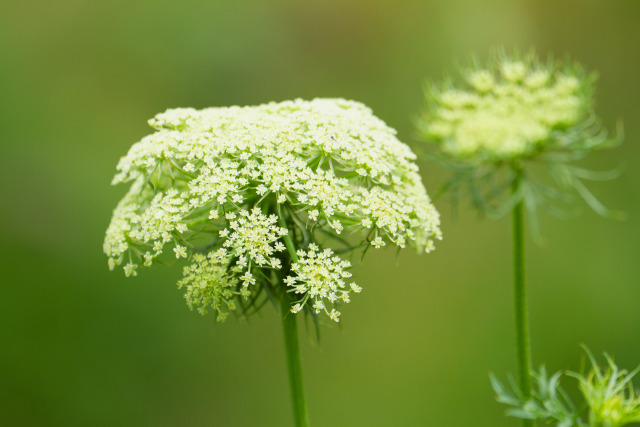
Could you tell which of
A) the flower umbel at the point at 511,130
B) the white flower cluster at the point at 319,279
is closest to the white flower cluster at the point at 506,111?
the flower umbel at the point at 511,130

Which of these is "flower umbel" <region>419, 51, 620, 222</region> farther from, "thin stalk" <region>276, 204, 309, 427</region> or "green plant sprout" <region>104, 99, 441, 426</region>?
"thin stalk" <region>276, 204, 309, 427</region>

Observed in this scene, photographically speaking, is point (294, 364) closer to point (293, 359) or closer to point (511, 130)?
point (293, 359)

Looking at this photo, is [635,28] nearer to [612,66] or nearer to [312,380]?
[612,66]

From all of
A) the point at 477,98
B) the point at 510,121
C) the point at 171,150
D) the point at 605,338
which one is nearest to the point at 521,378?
the point at 510,121

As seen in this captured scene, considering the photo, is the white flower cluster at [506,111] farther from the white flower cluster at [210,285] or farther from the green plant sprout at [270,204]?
the white flower cluster at [210,285]

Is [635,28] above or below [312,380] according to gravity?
above

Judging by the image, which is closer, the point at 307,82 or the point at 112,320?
the point at 112,320
